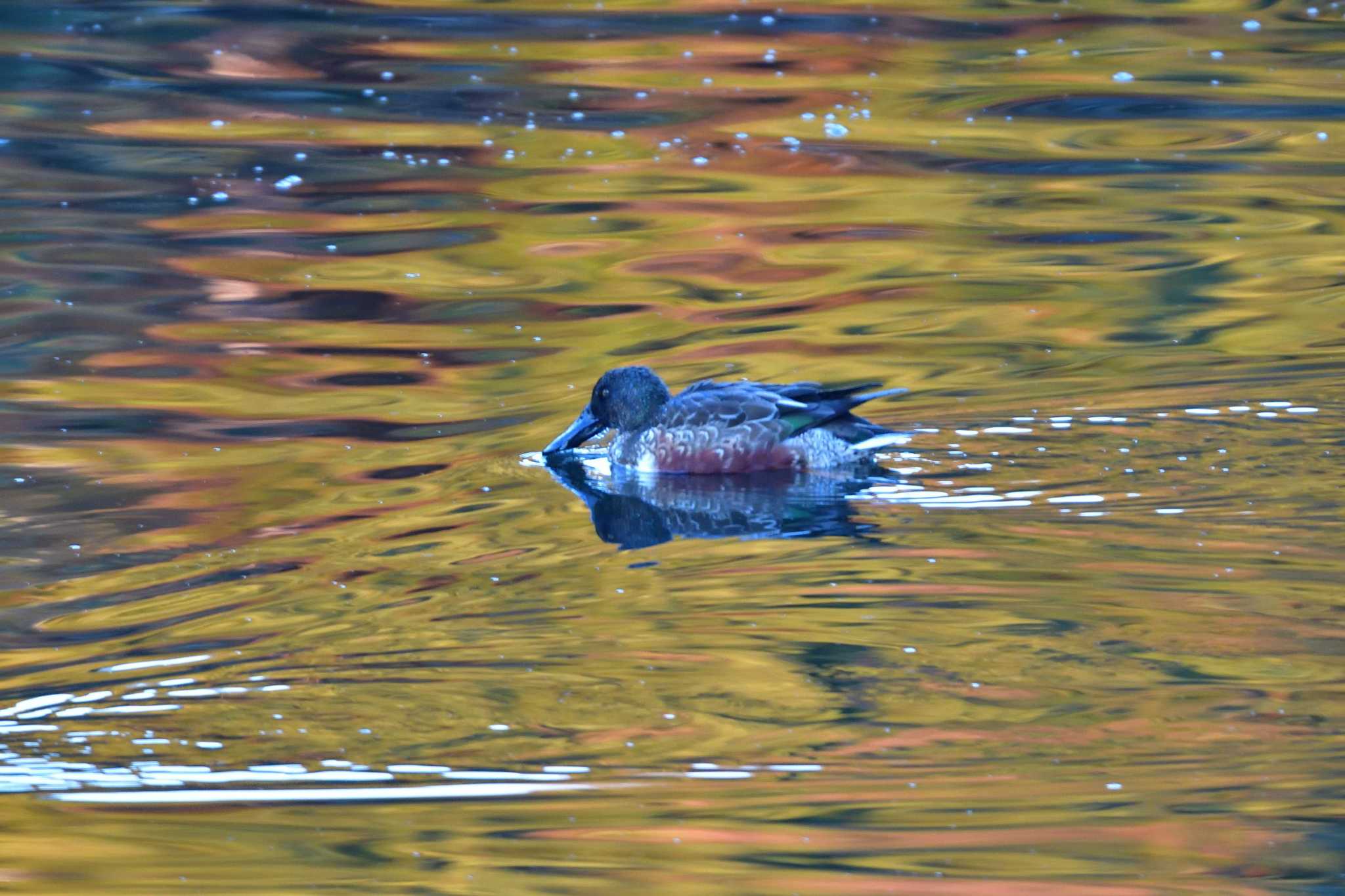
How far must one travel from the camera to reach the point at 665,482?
802 centimetres

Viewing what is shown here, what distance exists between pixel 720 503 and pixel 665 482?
41cm

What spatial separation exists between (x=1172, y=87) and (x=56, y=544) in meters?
9.27

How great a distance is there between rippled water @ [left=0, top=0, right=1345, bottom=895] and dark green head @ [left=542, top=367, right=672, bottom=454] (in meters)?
0.31

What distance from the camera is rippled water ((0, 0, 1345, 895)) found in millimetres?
4902

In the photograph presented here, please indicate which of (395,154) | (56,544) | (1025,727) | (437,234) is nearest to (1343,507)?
(1025,727)

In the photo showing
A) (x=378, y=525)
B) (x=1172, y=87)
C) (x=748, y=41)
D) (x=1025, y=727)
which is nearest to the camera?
(x=1025, y=727)

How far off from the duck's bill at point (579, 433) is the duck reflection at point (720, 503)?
0.11 metres

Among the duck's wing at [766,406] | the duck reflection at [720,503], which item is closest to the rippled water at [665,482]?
the duck reflection at [720,503]

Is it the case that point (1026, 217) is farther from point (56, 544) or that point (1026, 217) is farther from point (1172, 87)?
point (56, 544)

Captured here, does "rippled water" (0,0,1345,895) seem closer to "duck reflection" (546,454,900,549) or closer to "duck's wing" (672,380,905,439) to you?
"duck reflection" (546,454,900,549)

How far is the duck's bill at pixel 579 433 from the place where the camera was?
8383 millimetres

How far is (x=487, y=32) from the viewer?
49.9 feet

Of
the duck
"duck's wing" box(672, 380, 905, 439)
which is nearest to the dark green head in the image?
the duck

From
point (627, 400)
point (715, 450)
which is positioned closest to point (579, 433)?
point (627, 400)
